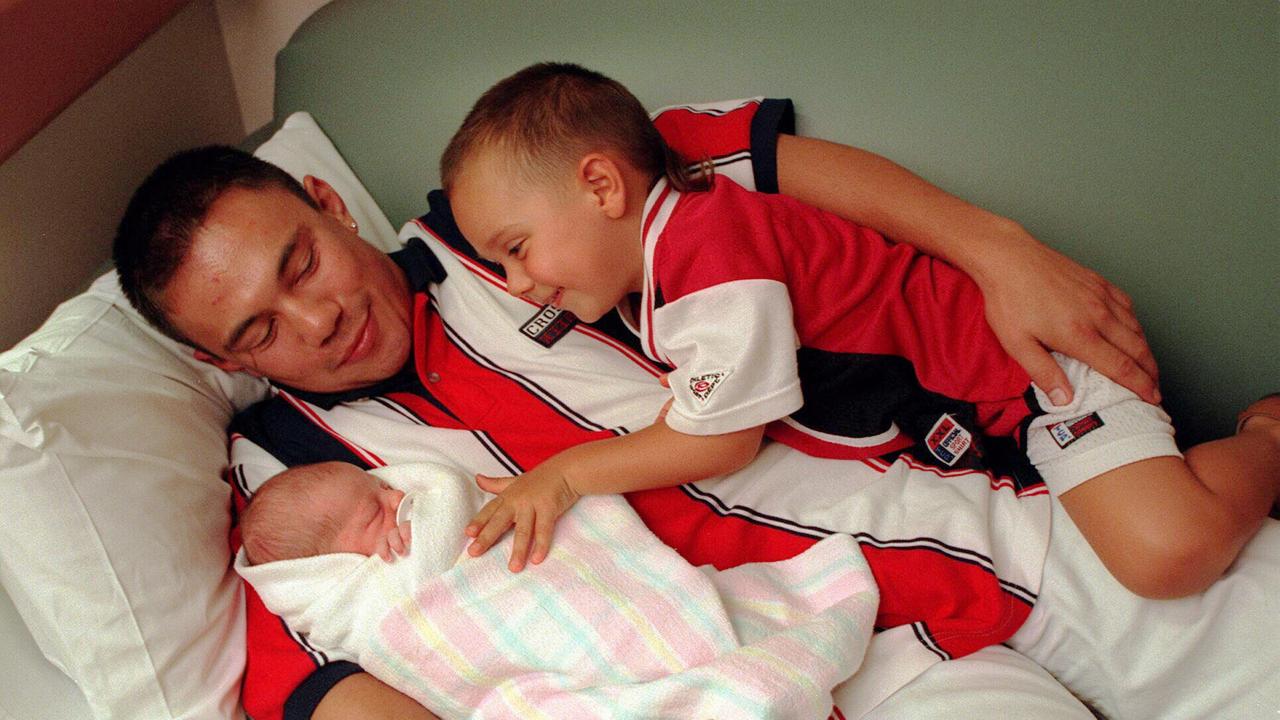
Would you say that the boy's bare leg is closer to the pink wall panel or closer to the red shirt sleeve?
the red shirt sleeve

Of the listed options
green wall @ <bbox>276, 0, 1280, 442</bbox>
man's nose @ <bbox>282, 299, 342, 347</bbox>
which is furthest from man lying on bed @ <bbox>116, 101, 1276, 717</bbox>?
green wall @ <bbox>276, 0, 1280, 442</bbox>

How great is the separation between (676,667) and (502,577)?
20cm

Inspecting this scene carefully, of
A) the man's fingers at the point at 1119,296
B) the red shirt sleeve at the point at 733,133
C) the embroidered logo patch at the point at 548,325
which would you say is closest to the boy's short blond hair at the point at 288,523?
the embroidered logo patch at the point at 548,325

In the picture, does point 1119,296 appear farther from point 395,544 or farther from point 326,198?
point 326,198

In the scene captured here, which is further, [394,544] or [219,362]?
[219,362]

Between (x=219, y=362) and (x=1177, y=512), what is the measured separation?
105 centimetres

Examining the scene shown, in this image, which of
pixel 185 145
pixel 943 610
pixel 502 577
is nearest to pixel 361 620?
pixel 502 577

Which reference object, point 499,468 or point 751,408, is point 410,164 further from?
point 751,408

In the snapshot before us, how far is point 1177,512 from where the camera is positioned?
2.67 ft

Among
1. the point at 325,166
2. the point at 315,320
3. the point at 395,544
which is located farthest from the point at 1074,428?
the point at 325,166

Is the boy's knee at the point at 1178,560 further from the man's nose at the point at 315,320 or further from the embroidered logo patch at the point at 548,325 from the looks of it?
the man's nose at the point at 315,320

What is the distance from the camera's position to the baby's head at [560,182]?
2.93ft

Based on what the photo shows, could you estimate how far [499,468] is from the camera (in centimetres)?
102

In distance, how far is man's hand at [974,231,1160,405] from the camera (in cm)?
89
